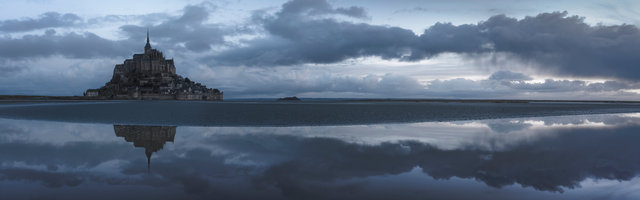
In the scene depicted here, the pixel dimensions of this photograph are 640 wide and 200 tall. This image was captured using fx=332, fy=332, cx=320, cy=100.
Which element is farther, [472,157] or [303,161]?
[472,157]

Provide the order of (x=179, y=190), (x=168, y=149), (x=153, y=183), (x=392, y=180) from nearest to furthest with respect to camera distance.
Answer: (x=179, y=190)
(x=153, y=183)
(x=392, y=180)
(x=168, y=149)

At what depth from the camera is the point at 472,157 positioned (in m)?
11.7

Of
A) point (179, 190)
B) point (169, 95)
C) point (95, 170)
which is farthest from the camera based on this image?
point (169, 95)

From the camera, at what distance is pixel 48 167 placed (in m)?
9.52

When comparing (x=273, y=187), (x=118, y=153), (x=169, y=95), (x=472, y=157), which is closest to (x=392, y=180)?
(x=273, y=187)

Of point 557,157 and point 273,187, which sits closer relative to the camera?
point 273,187

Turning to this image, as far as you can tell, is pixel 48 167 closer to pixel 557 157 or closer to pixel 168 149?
pixel 168 149

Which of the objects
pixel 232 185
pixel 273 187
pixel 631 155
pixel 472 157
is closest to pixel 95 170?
pixel 232 185

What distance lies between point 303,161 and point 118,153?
22.5ft

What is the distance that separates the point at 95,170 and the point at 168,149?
372 centimetres

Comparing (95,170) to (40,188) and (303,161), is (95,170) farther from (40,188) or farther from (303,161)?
(303,161)

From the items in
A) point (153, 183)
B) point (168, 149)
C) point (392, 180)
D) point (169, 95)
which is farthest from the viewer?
point (169, 95)

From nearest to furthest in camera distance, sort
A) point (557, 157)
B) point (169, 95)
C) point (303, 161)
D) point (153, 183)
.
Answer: point (153, 183) < point (303, 161) < point (557, 157) < point (169, 95)

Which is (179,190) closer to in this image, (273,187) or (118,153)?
(273,187)
